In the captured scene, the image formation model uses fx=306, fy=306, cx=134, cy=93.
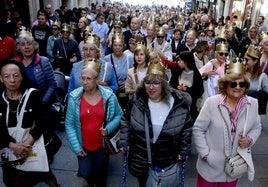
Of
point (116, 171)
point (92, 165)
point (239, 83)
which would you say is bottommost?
point (116, 171)

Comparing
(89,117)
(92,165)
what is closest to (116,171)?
(92,165)

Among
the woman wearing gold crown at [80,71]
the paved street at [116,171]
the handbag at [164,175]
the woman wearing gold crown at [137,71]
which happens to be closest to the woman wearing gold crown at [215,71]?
the woman wearing gold crown at [137,71]

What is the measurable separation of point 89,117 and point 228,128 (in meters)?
1.39

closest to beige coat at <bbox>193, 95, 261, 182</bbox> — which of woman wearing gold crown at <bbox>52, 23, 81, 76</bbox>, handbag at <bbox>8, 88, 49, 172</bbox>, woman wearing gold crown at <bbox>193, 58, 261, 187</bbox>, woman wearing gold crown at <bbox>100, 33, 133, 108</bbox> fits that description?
woman wearing gold crown at <bbox>193, 58, 261, 187</bbox>

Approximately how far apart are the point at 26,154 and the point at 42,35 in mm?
5078

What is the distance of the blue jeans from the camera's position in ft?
11.1

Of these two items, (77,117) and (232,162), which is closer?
(232,162)

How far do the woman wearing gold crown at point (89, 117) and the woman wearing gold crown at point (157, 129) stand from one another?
351mm

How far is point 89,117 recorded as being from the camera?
3.19m

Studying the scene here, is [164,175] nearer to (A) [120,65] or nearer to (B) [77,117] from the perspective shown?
(B) [77,117]

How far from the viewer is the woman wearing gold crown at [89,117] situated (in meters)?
3.16

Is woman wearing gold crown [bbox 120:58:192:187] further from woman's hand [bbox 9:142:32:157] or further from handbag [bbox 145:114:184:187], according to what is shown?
woman's hand [bbox 9:142:32:157]

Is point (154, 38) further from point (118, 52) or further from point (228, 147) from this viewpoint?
point (228, 147)

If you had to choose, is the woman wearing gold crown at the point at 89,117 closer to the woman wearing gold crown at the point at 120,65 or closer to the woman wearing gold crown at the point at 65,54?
the woman wearing gold crown at the point at 120,65
